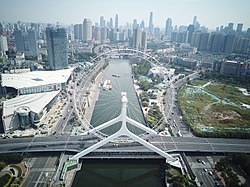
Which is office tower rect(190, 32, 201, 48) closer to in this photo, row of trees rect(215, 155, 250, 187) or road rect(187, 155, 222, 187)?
row of trees rect(215, 155, 250, 187)

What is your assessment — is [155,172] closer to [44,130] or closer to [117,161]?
[117,161]

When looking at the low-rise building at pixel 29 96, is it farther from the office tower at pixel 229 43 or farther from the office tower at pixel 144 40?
the office tower at pixel 229 43

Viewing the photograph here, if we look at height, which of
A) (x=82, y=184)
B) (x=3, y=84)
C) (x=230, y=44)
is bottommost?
(x=82, y=184)

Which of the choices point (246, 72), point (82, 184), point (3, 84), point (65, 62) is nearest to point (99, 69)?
point (65, 62)

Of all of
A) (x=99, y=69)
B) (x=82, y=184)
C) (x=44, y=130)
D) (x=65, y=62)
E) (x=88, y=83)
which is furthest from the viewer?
(x=99, y=69)

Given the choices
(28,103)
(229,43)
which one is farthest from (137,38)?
(28,103)

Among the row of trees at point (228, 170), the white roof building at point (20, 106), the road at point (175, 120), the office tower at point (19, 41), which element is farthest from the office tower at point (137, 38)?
the row of trees at point (228, 170)
